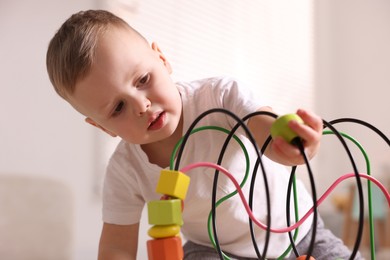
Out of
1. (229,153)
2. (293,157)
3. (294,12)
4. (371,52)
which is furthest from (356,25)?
(293,157)

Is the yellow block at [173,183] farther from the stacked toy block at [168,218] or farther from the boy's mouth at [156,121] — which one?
the boy's mouth at [156,121]

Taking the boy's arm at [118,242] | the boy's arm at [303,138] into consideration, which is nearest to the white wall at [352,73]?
the boy's arm at [118,242]

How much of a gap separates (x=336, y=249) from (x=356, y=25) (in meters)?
2.18

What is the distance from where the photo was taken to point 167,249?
0.42 metres

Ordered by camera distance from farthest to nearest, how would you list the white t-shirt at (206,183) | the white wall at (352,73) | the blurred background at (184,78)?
the white wall at (352,73) → the blurred background at (184,78) → the white t-shirt at (206,183)

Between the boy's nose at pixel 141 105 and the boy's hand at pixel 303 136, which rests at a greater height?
the boy's nose at pixel 141 105

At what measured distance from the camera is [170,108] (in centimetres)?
65

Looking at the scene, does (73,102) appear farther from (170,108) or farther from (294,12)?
(294,12)

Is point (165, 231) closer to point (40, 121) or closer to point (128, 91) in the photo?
point (128, 91)

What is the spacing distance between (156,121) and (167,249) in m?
0.25

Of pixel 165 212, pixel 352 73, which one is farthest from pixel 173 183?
pixel 352 73

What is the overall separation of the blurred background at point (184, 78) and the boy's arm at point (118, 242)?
440 millimetres

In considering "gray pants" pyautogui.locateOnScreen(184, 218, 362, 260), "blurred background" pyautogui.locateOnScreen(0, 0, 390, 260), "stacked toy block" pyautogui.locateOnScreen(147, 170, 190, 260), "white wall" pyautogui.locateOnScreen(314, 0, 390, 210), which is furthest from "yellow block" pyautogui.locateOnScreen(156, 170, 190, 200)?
"white wall" pyautogui.locateOnScreen(314, 0, 390, 210)

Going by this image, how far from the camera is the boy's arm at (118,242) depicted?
76 cm
